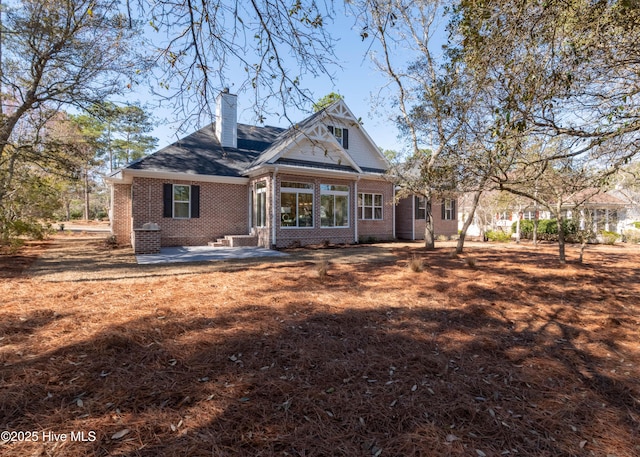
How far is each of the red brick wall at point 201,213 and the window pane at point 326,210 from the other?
12.0ft

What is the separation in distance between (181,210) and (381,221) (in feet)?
33.6

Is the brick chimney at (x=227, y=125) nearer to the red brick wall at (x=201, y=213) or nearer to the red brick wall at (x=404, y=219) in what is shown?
the red brick wall at (x=201, y=213)

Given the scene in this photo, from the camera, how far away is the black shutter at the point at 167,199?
13.3 meters

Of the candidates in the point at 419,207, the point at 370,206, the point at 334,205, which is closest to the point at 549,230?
the point at 419,207

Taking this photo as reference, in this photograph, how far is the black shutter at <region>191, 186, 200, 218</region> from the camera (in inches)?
546

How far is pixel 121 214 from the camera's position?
15.1 m

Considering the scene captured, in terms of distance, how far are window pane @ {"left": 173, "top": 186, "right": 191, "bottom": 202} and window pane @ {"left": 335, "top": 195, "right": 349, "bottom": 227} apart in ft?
22.0

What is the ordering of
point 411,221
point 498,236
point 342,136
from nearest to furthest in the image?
point 342,136
point 411,221
point 498,236

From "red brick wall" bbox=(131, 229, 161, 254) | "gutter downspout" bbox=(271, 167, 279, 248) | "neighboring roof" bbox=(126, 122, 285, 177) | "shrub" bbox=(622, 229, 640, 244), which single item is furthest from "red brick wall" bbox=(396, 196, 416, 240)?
"shrub" bbox=(622, 229, 640, 244)

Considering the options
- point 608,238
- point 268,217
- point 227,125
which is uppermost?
point 227,125

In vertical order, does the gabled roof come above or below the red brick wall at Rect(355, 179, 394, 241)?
above

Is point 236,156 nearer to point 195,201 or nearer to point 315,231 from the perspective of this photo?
point 195,201

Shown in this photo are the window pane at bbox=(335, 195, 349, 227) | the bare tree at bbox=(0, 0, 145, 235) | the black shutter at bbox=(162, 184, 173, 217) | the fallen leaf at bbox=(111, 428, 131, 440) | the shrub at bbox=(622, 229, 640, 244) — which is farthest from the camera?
the shrub at bbox=(622, 229, 640, 244)

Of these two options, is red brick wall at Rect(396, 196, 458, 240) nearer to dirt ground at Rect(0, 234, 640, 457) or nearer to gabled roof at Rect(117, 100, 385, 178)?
gabled roof at Rect(117, 100, 385, 178)
